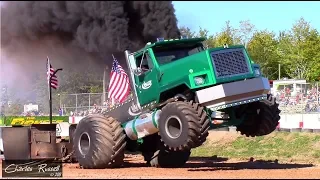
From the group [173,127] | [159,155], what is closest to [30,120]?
[159,155]

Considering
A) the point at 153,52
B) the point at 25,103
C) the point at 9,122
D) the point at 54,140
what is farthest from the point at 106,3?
the point at 25,103

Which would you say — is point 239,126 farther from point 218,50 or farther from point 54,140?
point 54,140

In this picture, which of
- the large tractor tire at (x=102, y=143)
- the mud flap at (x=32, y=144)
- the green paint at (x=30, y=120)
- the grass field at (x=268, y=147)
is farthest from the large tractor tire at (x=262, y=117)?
the green paint at (x=30, y=120)

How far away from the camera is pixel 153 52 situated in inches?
657

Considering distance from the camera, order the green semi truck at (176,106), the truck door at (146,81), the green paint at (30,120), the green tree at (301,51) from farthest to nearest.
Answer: the green tree at (301,51) < the green paint at (30,120) < the truck door at (146,81) < the green semi truck at (176,106)

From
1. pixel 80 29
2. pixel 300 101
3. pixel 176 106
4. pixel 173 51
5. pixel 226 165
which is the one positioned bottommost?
pixel 226 165

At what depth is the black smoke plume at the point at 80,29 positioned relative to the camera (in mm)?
17656

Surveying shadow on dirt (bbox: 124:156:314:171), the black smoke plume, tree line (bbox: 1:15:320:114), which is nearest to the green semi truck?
shadow on dirt (bbox: 124:156:314:171)

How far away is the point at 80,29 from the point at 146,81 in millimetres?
4426

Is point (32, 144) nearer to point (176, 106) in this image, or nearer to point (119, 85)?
point (176, 106)

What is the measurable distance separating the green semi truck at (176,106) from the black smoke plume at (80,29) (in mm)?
2092

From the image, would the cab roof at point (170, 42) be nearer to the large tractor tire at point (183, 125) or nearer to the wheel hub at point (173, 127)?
the large tractor tire at point (183, 125)

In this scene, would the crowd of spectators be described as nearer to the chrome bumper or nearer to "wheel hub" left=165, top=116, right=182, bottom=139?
the chrome bumper

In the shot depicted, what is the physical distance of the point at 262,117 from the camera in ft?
54.0
